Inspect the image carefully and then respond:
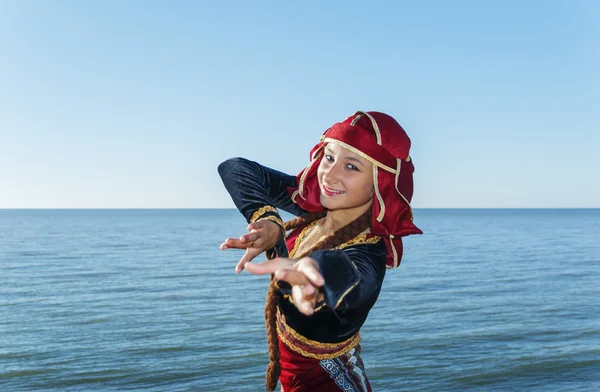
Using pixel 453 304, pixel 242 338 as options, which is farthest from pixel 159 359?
pixel 453 304

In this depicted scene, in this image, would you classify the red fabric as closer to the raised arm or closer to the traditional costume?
the traditional costume

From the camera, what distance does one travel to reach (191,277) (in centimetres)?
3394

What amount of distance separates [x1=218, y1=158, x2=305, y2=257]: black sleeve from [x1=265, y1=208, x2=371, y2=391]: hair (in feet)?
0.62

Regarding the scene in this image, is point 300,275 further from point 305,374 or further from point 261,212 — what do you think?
point 305,374

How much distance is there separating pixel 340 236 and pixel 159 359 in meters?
14.8

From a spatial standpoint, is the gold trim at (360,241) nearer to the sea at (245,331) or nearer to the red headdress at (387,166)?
the red headdress at (387,166)

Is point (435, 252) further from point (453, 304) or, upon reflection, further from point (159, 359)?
point (159, 359)

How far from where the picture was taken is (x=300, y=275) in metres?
1.82

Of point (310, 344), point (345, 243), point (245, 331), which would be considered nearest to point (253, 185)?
point (345, 243)

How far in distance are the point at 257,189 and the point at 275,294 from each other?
21.5 inches

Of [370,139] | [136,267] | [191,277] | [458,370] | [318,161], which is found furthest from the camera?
[136,267]

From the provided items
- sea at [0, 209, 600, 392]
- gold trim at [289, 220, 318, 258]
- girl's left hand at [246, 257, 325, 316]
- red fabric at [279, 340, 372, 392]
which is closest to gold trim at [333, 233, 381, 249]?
gold trim at [289, 220, 318, 258]

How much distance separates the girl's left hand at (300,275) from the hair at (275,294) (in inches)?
29.3

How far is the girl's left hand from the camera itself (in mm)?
1796
